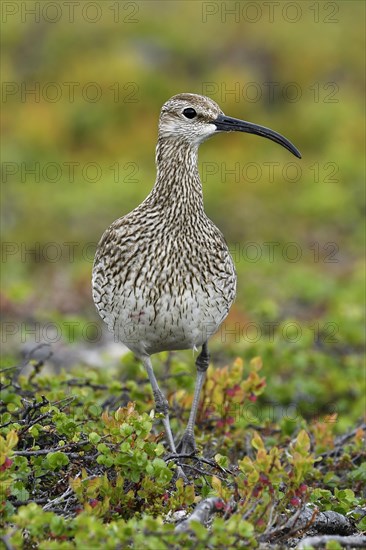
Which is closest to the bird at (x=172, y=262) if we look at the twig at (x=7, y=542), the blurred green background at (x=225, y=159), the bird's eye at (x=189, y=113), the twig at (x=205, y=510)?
the bird's eye at (x=189, y=113)

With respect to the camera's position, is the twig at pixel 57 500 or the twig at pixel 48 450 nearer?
the twig at pixel 57 500

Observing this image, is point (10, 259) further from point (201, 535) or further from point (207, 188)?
point (201, 535)

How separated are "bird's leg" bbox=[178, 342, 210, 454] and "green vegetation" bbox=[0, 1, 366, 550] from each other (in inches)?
7.0

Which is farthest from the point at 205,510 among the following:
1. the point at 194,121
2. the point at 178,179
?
the point at 194,121

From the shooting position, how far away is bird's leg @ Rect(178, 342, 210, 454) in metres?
7.12

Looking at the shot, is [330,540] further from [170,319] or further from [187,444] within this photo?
[187,444]

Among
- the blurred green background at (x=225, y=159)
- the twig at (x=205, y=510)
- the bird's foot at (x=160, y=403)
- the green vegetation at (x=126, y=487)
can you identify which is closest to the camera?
the green vegetation at (x=126, y=487)

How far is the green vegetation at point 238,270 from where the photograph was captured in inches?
208

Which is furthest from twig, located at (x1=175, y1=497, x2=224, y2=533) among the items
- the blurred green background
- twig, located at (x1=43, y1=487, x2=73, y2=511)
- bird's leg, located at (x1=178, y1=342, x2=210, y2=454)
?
the blurred green background

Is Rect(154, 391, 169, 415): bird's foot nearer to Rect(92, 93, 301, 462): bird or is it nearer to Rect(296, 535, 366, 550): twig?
Rect(92, 93, 301, 462): bird

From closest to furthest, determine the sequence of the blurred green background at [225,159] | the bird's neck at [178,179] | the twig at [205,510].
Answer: the twig at [205,510]
the bird's neck at [178,179]
the blurred green background at [225,159]

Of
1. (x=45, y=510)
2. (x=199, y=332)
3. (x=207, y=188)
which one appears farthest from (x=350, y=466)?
(x=207, y=188)

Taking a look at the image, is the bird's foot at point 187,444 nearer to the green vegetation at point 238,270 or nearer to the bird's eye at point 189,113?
the green vegetation at point 238,270

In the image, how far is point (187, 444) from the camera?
713 centimetres
